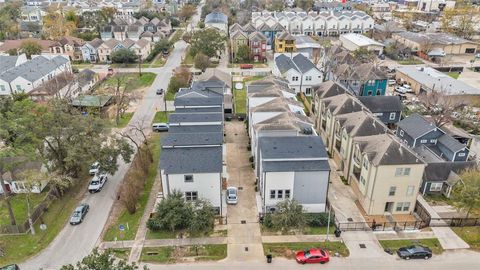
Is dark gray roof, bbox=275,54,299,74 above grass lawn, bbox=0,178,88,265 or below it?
above

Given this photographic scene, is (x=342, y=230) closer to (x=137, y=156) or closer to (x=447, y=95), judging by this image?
(x=137, y=156)

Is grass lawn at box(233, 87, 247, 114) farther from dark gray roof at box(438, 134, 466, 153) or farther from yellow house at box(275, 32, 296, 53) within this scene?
A: yellow house at box(275, 32, 296, 53)

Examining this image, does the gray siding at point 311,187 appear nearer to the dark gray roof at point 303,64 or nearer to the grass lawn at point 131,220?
the grass lawn at point 131,220

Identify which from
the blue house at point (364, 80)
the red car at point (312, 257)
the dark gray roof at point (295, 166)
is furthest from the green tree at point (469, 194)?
the blue house at point (364, 80)

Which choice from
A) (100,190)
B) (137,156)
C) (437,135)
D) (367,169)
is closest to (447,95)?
(437,135)

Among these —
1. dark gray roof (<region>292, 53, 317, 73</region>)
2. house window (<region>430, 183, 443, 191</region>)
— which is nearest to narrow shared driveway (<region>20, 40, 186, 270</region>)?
house window (<region>430, 183, 443, 191</region>)

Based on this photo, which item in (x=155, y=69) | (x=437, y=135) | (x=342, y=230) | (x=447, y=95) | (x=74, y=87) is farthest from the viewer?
(x=155, y=69)
